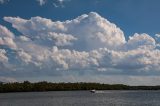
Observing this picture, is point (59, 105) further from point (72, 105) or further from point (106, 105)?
point (106, 105)

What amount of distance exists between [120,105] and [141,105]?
204 inches

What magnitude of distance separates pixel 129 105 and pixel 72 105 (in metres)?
15.2

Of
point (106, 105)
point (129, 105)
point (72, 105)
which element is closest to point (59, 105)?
point (72, 105)

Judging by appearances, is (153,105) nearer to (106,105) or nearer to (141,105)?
(141,105)

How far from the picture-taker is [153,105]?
93188 millimetres

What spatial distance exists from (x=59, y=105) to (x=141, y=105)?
22.0m

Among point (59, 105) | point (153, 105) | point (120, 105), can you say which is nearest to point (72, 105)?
point (59, 105)

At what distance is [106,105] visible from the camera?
96.4m

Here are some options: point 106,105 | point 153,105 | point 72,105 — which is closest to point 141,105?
point 153,105

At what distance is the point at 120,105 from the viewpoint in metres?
93.8

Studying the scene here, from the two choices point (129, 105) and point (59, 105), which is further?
point (59, 105)

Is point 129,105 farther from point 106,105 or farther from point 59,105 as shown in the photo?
point 59,105

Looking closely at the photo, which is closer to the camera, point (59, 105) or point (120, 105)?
point (120, 105)

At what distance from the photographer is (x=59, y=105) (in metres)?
100
